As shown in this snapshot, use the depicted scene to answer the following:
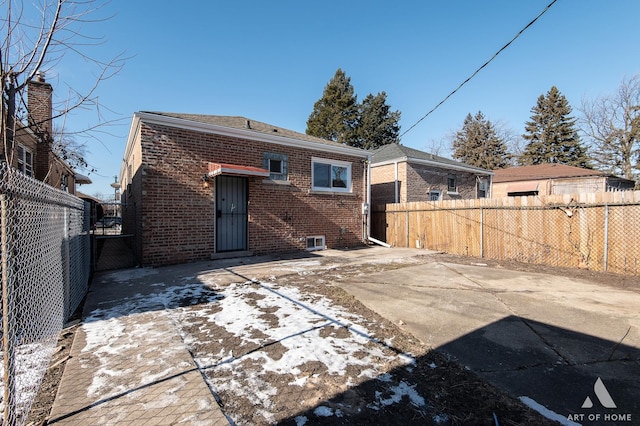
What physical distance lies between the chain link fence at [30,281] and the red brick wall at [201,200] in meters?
3.40

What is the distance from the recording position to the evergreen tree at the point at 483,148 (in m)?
38.0

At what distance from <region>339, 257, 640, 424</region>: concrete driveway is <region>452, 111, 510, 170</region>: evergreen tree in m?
37.4

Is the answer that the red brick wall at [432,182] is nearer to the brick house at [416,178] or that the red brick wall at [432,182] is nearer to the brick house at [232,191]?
the brick house at [416,178]

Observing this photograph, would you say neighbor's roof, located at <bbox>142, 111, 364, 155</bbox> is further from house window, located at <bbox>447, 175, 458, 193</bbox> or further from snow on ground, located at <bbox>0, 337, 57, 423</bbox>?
house window, located at <bbox>447, 175, 458, 193</bbox>

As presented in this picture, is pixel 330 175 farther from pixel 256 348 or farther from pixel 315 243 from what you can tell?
pixel 256 348

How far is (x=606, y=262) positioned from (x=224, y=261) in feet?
30.1

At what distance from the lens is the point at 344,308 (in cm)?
396

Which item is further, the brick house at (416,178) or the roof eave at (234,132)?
the brick house at (416,178)

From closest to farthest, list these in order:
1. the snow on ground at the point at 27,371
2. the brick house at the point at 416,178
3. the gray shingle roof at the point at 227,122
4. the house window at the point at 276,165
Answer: the snow on ground at the point at 27,371 → the gray shingle roof at the point at 227,122 → the house window at the point at 276,165 → the brick house at the point at 416,178

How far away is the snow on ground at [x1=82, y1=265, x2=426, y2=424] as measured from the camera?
6.94 ft

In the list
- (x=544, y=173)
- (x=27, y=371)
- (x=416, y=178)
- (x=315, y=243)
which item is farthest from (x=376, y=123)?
(x=27, y=371)

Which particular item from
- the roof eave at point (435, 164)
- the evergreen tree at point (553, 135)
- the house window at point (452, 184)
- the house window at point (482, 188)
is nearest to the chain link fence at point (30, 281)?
the roof eave at point (435, 164)

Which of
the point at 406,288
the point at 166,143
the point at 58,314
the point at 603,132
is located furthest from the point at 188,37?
the point at 603,132

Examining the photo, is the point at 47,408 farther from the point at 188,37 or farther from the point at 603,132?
the point at 603,132
